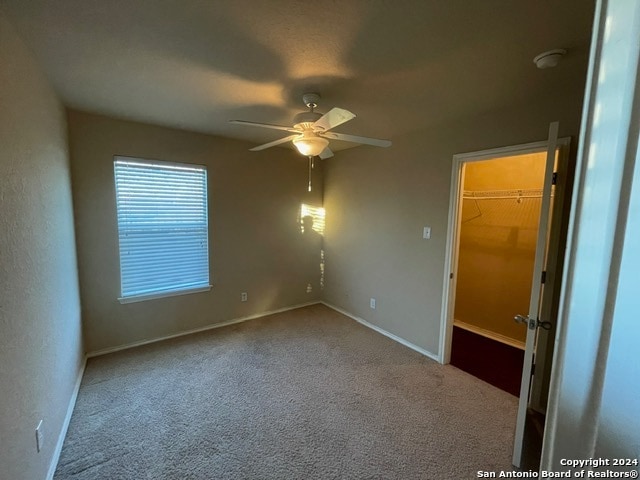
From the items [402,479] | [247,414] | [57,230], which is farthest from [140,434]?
[402,479]

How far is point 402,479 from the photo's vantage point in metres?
1.66

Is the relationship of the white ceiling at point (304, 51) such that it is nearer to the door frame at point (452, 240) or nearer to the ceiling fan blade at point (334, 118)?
the ceiling fan blade at point (334, 118)

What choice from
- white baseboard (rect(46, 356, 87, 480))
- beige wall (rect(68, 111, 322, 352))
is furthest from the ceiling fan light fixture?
white baseboard (rect(46, 356, 87, 480))

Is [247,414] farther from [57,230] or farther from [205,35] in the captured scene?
[205,35]

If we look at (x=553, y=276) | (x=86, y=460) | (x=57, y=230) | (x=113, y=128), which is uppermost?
(x=113, y=128)

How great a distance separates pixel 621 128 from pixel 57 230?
9.21ft

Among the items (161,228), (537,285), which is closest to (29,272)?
(161,228)

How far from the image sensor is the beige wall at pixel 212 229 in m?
2.77

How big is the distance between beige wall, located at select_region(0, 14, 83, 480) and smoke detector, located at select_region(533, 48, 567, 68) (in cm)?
268

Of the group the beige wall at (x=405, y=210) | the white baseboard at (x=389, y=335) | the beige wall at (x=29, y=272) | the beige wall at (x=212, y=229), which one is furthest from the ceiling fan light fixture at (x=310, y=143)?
the white baseboard at (x=389, y=335)

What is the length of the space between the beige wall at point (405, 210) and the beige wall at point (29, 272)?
2.98m

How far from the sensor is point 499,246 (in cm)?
351

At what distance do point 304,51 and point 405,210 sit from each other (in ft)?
6.69

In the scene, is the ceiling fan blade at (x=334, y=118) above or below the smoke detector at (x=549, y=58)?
below
